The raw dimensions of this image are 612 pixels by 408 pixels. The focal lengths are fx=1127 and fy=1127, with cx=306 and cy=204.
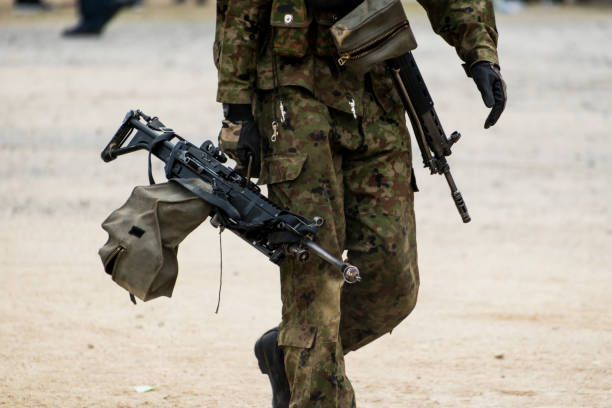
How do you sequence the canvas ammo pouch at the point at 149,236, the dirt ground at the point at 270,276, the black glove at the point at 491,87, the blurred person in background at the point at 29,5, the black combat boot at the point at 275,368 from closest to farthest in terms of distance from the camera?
the canvas ammo pouch at the point at 149,236 → the black glove at the point at 491,87 → the black combat boot at the point at 275,368 → the dirt ground at the point at 270,276 → the blurred person in background at the point at 29,5

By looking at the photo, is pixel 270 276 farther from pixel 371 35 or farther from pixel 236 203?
pixel 371 35

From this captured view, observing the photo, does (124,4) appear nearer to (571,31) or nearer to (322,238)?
(571,31)

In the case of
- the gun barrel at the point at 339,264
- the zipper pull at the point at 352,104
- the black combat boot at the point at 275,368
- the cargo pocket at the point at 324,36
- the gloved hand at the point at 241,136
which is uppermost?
the cargo pocket at the point at 324,36

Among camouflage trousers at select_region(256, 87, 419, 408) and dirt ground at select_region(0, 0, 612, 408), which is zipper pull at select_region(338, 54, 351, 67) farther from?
dirt ground at select_region(0, 0, 612, 408)

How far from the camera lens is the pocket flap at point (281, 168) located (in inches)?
137

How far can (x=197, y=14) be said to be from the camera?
2252 centimetres

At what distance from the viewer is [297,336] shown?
3535 millimetres

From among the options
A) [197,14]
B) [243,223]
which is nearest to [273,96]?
[243,223]

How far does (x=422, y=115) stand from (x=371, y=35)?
0.44m

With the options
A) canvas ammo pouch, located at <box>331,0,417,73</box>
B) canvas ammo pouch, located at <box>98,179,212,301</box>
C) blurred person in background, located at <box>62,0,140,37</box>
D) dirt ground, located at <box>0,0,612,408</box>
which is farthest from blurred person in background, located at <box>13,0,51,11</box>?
canvas ammo pouch, located at <box>331,0,417,73</box>

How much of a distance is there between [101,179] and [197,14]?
1421cm

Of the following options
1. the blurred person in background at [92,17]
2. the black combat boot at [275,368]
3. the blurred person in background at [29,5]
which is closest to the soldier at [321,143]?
the black combat boot at [275,368]

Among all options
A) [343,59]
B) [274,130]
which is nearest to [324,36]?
[343,59]

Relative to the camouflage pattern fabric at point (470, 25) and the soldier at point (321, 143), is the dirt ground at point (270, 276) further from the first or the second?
the camouflage pattern fabric at point (470, 25)
